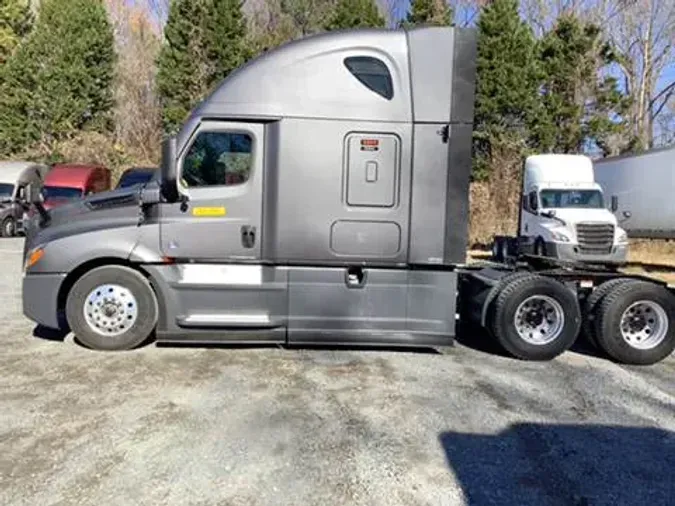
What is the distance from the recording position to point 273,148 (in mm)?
6250

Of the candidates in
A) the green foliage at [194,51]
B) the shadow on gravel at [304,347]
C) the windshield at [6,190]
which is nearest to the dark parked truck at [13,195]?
the windshield at [6,190]

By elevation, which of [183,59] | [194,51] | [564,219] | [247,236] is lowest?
[247,236]

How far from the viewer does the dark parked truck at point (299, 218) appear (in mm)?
6238

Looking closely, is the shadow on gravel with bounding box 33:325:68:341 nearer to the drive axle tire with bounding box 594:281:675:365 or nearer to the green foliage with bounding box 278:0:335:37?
the drive axle tire with bounding box 594:281:675:365

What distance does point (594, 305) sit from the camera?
22.2 ft

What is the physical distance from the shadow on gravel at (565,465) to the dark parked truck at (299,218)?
2048 millimetres

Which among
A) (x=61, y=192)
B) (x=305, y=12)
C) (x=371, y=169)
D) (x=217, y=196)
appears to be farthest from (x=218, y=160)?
(x=305, y=12)

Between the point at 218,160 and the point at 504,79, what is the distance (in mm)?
23183

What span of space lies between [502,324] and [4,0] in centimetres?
3630

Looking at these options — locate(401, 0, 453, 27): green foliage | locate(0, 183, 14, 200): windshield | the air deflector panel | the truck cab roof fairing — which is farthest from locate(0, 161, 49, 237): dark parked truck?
the air deflector panel

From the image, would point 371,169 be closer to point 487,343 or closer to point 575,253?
point 487,343

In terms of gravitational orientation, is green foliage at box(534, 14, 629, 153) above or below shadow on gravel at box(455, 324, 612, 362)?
above

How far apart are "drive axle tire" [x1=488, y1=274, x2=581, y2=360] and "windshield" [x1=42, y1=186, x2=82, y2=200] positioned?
17.5m

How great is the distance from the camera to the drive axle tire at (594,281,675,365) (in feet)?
21.8
